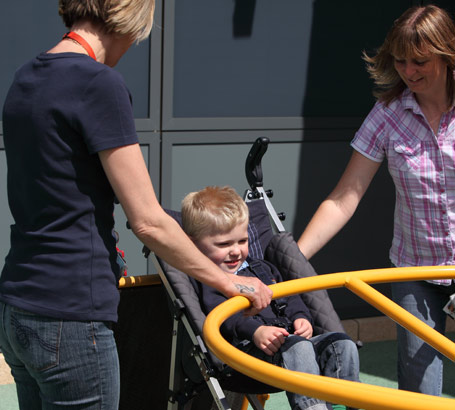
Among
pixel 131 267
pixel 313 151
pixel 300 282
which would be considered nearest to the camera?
pixel 300 282

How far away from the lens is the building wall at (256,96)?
438 centimetres

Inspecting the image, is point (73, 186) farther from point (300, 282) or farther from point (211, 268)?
point (300, 282)

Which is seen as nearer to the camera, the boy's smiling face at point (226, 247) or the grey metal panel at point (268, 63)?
the boy's smiling face at point (226, 247)

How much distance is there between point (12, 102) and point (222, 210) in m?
1.09

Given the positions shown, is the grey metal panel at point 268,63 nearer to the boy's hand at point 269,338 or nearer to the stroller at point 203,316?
the stroller at point 203,316

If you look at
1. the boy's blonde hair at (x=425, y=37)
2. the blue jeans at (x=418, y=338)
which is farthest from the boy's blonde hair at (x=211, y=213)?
the boy's blonde hair at (x=425, y=37)

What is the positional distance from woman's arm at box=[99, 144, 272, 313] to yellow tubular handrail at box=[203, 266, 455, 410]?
130mm

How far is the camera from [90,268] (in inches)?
81.8

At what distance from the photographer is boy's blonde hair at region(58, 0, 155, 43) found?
2.06 m

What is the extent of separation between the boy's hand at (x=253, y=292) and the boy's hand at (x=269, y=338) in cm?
37

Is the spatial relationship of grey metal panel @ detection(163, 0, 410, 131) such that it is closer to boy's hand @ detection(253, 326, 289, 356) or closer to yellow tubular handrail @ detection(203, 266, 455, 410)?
boy's hand @ detection(253, 326, 289, 356)

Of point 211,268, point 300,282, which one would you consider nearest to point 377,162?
point 300,282

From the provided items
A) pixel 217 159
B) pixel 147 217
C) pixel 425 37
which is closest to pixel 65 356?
pixel 147 217

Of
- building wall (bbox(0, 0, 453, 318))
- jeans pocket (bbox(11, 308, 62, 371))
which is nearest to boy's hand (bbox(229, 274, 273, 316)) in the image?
jeans pocket (bbox(11, 308, 62, 371))
